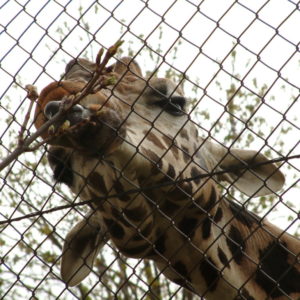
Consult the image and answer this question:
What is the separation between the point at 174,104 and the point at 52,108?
40.1 inches

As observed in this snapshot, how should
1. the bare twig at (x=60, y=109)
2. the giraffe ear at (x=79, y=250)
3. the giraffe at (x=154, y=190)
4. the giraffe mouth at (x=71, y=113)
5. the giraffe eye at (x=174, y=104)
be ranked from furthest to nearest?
the giraffe ear at (x=79, y=250)
the giraffe eye at (x=174, y=104)
the giraffe at (x=154, y=190)
the giraffe mouth at (x=71, y=113)
the bare twig at (x=60, y=109)

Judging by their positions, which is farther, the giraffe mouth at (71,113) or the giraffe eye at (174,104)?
the giraffe eye at (174,104)

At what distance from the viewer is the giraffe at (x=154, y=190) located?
3.51 m

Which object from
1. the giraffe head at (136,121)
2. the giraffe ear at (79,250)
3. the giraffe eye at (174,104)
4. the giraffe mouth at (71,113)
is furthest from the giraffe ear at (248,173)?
the giraffe mouth at (71,113)

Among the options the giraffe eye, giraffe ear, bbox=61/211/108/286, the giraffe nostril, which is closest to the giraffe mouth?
the giraffe nostril

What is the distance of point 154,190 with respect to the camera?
3.92 m

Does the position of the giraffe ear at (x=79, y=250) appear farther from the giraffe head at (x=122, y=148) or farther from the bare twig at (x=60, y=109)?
the bare twig at (x=60, y=109)

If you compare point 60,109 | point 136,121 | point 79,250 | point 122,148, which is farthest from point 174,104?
point 60,109

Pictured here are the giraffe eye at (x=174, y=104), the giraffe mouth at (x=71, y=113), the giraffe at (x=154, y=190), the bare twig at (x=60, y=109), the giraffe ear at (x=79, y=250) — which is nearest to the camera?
Result: the bare twig at (x=60, y=109)

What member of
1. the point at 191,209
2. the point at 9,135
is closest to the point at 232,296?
the point at 191,209

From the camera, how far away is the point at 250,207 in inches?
330

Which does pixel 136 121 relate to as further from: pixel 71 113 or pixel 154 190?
pixel 71 113

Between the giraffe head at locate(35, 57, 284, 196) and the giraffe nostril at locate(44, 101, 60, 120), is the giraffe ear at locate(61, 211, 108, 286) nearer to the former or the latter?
the giraffe head at locate(35, 57, 284, 196)

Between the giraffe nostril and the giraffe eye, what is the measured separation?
894mm
